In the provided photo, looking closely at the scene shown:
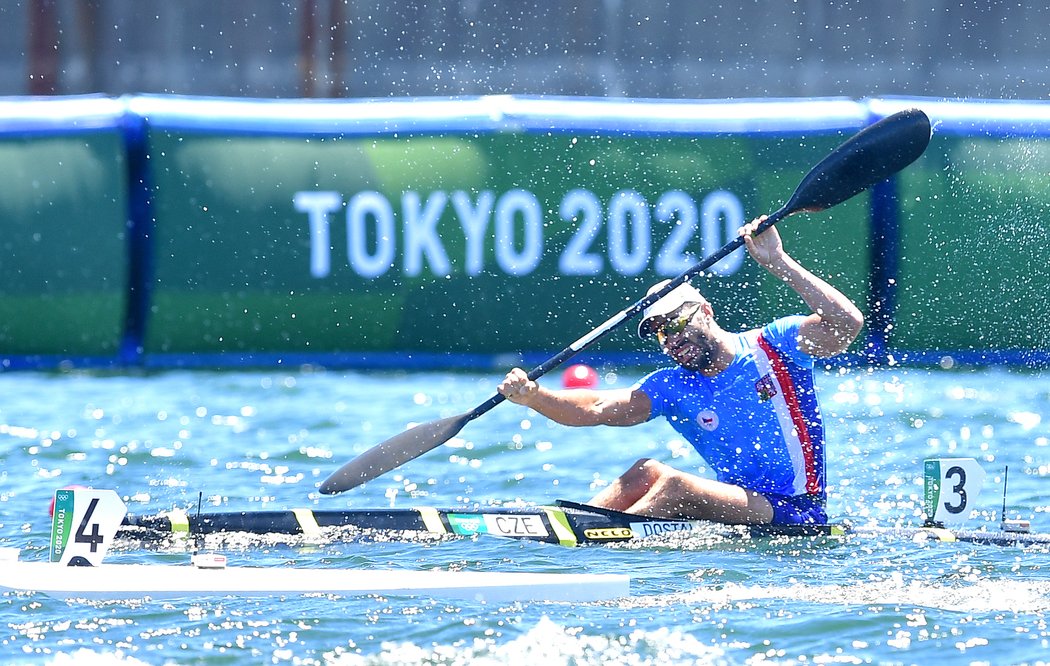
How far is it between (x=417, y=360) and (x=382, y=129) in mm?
1599

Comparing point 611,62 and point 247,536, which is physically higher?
point 611,62

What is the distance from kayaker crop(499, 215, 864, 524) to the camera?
22.5 feet

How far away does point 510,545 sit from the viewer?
22.3 feet

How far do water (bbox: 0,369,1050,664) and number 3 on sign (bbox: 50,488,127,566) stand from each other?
0.66 feet

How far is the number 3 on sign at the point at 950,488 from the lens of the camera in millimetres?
6840

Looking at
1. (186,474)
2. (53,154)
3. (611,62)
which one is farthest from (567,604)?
(611,62)

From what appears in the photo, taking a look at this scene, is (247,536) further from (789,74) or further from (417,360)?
(789,74)

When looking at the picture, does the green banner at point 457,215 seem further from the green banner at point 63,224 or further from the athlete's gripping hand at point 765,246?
the athlete's gripping hand at point 765,246

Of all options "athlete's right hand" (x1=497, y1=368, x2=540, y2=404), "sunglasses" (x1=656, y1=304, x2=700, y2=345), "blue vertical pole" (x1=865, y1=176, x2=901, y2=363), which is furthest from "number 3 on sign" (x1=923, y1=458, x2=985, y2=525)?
"blue vertical pole" (x1=865, y1=176, x2=901, y2=363)

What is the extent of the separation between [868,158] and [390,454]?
2.40 metres

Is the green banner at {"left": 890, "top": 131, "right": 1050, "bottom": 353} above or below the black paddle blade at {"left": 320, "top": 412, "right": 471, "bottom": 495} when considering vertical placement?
above

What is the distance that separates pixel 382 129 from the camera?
38.0 ft

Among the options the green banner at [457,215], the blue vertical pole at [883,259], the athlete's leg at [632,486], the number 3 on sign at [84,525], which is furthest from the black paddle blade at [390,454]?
the blue vertical pole at [883,259]

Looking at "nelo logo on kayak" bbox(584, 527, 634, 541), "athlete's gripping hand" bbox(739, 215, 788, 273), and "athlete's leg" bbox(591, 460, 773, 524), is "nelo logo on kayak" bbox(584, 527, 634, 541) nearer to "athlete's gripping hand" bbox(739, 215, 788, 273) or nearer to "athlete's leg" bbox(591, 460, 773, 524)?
"athlete's leg" bbox(591, 460, 773, 524)
